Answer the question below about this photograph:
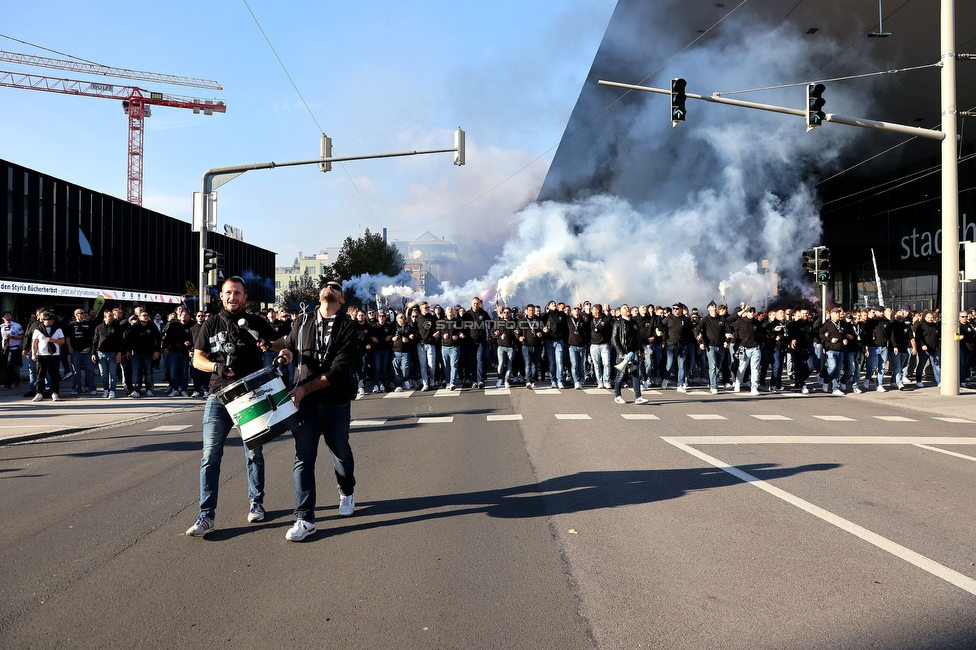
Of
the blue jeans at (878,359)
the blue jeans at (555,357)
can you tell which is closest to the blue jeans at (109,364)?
the blue jeans at (555,357)

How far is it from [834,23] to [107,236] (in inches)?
1485

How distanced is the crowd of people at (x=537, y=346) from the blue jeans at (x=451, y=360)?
0.03 m

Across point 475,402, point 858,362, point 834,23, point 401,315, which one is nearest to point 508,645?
point 475,402

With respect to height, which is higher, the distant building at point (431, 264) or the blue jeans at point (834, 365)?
the distant building at point (431, 264)

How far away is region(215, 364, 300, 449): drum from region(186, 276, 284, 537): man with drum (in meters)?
0.20

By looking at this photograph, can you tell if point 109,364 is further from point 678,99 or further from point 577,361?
point 678,99

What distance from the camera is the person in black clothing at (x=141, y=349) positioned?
49.4ft

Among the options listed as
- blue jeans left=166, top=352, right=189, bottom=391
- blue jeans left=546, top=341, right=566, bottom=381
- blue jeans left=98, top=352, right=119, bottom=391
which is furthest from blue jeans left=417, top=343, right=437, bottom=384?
blue jeans left=98, top=352, right=119, bottom=391

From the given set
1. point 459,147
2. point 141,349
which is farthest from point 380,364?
point 459,147

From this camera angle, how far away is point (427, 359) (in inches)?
664

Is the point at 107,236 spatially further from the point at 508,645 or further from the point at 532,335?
the point at 508,645

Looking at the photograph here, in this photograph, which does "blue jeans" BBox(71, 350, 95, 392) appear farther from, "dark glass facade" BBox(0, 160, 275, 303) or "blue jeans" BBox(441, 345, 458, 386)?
"dark glass facade" BBox(0, 160, 275, 303)

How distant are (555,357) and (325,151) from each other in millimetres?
7671

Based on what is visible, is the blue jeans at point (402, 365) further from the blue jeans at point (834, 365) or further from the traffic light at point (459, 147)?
the blue jeans at point (834, 365)
